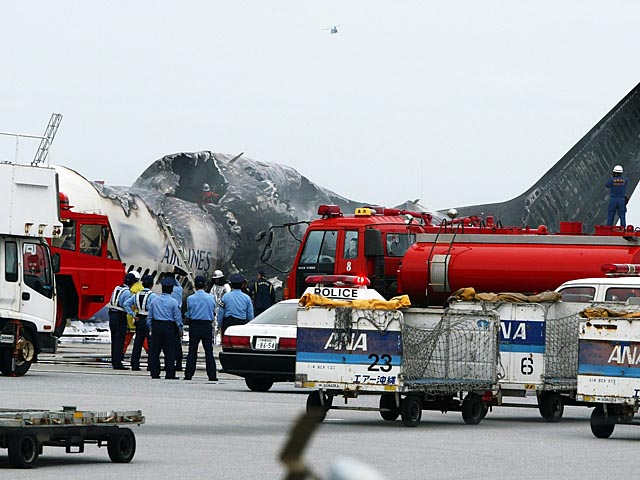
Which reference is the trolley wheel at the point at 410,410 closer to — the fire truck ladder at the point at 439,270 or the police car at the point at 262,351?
the police car at the point at 262,351

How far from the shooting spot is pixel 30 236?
2333cm

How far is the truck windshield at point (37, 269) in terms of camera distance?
2352cm

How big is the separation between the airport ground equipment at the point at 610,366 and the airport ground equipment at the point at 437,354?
1557 mm

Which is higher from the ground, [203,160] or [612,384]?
[203,160]

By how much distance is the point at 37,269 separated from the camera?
23812 millimetres

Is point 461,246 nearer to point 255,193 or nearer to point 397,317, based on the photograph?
point 397,317

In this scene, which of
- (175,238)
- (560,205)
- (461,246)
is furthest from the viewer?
(175,238)

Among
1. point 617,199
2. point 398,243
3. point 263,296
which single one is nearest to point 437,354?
point 398,243

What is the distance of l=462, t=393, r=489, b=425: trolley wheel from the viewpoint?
16.5m

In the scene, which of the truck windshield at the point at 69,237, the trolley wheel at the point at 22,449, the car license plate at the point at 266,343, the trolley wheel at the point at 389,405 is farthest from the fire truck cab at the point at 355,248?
the trolley wheel at the point at 22,449

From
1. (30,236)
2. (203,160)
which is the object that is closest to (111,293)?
(30,236)

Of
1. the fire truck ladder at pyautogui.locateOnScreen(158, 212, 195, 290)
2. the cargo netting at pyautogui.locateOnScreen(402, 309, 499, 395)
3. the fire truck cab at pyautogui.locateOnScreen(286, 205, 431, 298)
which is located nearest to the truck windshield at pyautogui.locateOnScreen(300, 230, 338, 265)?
the fire truck cab at pyautogui.locateOnScreen(286, 205, 431, 298)

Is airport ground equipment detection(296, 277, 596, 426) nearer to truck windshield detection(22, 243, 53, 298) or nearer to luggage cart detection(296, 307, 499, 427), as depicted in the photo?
luggage cart detection(296, 307, 499, 427)

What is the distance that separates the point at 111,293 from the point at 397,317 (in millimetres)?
13721
